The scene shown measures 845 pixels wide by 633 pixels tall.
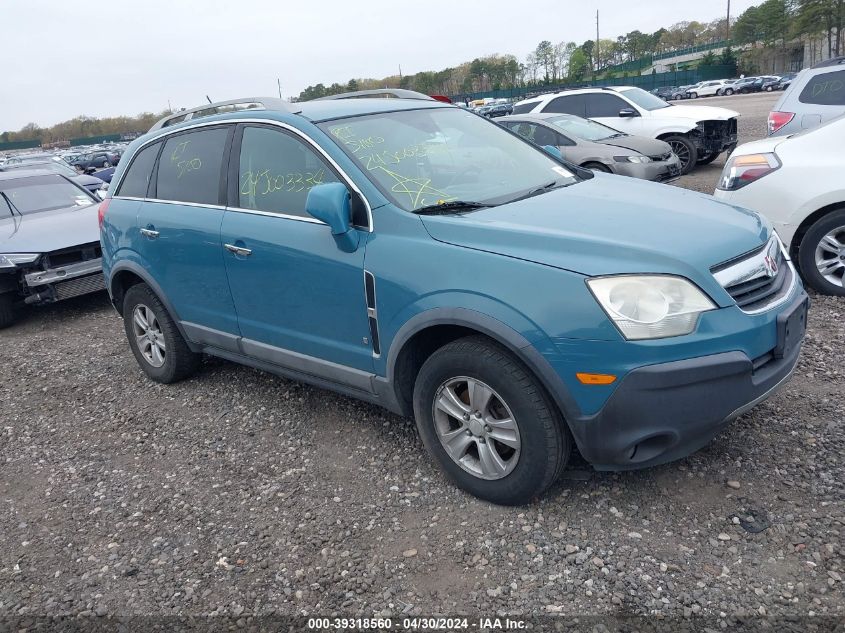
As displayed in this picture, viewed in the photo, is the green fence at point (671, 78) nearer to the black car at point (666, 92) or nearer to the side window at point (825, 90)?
the black car at point (666, 92)

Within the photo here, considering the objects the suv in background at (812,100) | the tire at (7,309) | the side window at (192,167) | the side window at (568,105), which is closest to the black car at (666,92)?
the side window at (568,105)

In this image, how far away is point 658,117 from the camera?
12406 mm

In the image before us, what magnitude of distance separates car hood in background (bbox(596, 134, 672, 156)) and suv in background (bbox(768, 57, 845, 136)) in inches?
69.0

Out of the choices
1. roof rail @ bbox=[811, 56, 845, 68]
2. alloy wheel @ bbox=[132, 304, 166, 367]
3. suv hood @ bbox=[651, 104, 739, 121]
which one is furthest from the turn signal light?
suv hood @ bbox=[651, 104, 739, 121]

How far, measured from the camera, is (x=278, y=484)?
3631mm

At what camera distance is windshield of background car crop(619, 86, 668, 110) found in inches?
511

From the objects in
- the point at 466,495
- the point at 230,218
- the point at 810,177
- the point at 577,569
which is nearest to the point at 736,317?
the point at 577,569

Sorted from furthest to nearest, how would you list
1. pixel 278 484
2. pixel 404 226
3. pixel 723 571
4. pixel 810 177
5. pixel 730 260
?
pixel 810 177 < pixel 278 484 < pixel 404 226 < pixel 730 260 < pixel 723 571

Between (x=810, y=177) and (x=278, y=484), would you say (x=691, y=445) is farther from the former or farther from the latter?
(x=810, y=177)

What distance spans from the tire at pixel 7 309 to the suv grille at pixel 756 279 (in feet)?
23.1

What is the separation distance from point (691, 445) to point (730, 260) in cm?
79

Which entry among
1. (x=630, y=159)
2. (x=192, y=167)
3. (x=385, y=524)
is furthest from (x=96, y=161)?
(x=385, y=524)

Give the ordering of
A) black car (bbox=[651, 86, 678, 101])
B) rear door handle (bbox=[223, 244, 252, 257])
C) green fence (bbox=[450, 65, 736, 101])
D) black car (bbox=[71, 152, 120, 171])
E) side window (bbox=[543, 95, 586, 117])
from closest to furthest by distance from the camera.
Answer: rear door handle (bbox=[223, 244, 252, 257]) → side window (bbox=[543, 95, 586, 117]) → black car (bbox=[71, 152, 120, 171]) → black car (bbox=[651, 86, 678, 101]) → green fence (bbox=[450, 65, 736, 101])

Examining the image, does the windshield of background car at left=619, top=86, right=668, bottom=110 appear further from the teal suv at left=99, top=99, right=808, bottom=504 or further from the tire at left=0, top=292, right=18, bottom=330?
the tire at left=0, top=292, right=18, bottom=330
